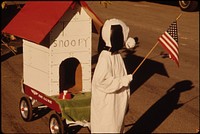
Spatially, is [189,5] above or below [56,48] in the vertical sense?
above

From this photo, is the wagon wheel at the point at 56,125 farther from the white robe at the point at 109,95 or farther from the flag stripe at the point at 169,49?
the flag stripe at the point at 169,49

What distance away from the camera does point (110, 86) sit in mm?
5445

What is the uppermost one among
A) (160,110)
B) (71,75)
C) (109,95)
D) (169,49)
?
(169,49)

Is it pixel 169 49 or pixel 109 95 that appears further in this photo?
pixel 169 49

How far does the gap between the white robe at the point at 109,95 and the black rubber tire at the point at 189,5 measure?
42.0 feet

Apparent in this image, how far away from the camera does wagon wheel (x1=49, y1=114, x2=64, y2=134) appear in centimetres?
681

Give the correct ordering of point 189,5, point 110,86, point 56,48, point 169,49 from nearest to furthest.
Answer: point 110,86 < point 169,49 < point 56,48 < point 189,5

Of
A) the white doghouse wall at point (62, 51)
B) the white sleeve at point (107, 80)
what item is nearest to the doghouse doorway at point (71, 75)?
the white doghouse wall at point (62, 51)

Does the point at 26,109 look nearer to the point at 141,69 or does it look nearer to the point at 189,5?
the point at 141,69

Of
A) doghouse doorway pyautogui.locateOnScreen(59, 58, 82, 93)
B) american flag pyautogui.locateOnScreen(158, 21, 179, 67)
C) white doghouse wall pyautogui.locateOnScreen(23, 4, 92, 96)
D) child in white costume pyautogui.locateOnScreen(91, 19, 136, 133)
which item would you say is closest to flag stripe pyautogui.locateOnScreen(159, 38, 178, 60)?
american flag pyautogui.locateOnScreen(158, 21, 179, 67)

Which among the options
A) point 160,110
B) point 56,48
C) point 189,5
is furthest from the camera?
point 189,5

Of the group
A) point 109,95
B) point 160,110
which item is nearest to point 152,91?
point 160,110

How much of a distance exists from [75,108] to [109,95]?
1405 mm

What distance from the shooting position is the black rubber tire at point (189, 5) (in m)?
17.8
